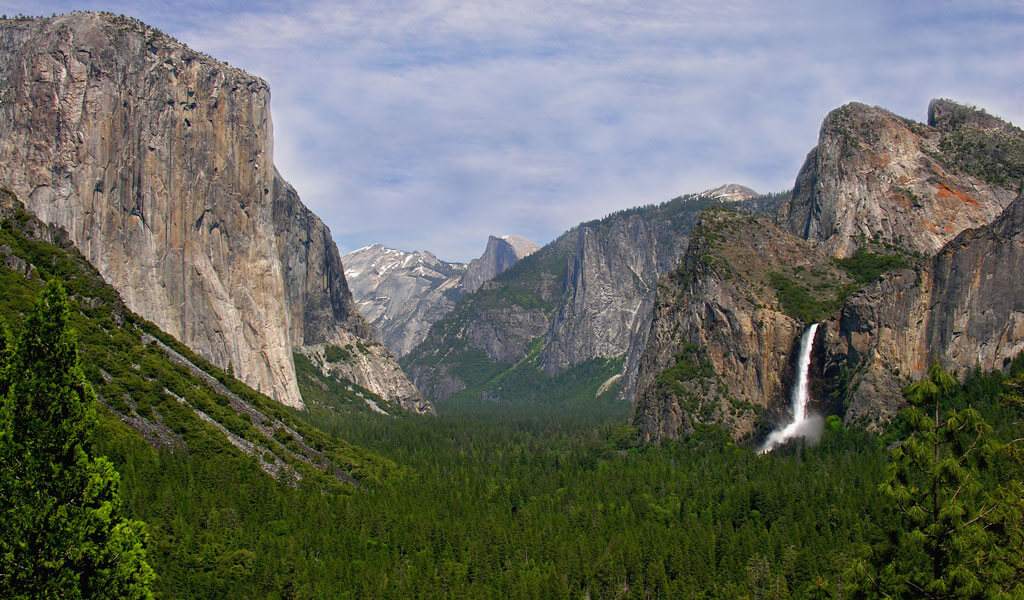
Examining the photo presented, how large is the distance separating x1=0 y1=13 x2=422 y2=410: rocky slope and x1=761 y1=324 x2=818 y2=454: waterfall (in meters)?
116

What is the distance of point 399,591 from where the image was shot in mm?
84500

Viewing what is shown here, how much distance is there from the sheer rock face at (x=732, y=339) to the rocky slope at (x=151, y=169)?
9482 centimetres

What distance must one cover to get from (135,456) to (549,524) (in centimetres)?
5244

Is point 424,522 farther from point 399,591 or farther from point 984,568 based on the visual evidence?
point 984,568

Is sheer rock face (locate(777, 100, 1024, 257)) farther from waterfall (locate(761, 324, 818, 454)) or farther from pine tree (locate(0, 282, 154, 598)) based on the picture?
pine tree (locate(0, 282, 154, 598))

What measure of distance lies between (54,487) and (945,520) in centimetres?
3464

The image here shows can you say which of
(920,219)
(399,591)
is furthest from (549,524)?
(920,219)

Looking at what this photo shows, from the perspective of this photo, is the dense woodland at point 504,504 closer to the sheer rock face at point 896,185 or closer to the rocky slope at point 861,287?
the rocky slope at point 861,287

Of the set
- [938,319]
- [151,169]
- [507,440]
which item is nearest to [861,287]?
[938,319]

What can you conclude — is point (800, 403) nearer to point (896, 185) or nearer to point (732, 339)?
point (732, 339)

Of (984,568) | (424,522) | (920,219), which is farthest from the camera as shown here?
(920,219)

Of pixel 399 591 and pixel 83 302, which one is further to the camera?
pixel 83 302

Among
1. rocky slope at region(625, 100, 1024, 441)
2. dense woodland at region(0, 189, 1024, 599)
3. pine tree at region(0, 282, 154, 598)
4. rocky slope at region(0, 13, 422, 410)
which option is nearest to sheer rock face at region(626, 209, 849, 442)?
rocky slope at region(625, 100, 1024, 441)

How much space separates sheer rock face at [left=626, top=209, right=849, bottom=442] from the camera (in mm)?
167625
